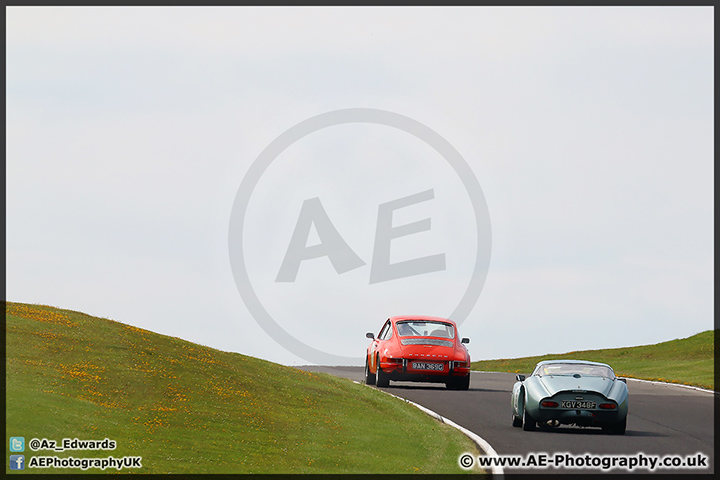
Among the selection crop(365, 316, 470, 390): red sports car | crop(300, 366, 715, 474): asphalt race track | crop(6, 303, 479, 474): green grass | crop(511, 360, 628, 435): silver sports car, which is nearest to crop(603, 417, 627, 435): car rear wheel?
crop(511, 360, 628, 435): silver sports car

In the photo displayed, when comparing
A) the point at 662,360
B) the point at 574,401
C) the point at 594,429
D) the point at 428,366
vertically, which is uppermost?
the point at 428,366

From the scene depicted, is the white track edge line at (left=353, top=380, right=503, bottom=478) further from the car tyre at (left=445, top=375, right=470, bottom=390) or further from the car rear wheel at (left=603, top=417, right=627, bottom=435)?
the car tyre at (left=445, top=375, right=470, bottom=390)

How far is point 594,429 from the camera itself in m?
17.0

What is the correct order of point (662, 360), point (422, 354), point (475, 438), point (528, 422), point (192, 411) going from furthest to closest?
point (662, 360) → point (422, 354) → point (528, 422) → point (192, 411) → point (475, 438)

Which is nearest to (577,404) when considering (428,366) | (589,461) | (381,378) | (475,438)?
(475,438)

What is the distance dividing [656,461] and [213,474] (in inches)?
243

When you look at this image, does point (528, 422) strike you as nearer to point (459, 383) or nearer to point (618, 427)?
point (618, 427)

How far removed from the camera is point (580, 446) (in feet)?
46.9

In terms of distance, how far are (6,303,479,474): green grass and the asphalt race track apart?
0.89 m

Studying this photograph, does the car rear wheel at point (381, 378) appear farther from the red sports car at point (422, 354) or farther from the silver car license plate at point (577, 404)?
the silver car license plate at point (577, 404)

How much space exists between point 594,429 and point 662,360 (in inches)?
1274

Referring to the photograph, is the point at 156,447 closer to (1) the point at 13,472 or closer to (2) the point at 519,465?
(1) the point at 13,472

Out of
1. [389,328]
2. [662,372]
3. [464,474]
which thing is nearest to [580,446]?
[464,474]

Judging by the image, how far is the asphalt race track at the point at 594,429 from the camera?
45.0ft
